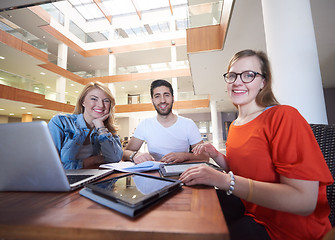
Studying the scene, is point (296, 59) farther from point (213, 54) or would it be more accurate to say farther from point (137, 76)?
point (137, 76)

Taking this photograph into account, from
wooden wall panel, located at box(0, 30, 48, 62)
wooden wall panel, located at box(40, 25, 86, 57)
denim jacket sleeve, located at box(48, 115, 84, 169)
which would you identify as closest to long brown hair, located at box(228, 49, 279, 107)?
denim jacket sleeve, located at box(48, 115, 84, 169)

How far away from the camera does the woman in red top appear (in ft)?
2.11

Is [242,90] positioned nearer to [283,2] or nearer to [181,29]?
[283,2]

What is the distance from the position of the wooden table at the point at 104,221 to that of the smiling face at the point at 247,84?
0.70 metres

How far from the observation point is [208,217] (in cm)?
41

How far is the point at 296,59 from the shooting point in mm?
1757

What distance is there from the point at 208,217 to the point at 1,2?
4873mm

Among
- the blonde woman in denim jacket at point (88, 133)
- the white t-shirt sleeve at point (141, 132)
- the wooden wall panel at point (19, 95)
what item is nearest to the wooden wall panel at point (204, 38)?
the white t-shirt sleeve at point (141, 132)

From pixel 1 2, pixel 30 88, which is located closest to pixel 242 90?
pixel 1 2

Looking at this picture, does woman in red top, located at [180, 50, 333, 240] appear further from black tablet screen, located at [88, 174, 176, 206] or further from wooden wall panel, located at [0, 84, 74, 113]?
wooden wall panel, located at [0, 84, 74, 113]

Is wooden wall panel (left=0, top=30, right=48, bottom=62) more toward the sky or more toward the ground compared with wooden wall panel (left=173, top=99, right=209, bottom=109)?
more toward the sky

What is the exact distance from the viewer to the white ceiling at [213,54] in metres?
3.36

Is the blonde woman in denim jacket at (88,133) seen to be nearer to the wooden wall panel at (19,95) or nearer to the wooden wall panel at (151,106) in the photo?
the wooden wall panel at (19,95)

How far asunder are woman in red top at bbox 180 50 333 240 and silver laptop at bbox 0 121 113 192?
18.8 inches
